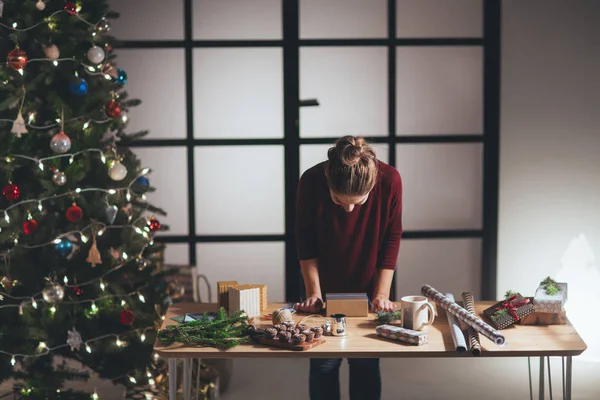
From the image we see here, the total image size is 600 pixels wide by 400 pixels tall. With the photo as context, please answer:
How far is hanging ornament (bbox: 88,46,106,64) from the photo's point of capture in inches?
143

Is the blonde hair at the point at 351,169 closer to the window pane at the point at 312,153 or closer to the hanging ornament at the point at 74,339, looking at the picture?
the hanging ornament at the point at 74,339

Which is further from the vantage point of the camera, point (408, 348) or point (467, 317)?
point (467, 317)

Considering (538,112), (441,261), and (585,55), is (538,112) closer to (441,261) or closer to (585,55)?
(585,55)

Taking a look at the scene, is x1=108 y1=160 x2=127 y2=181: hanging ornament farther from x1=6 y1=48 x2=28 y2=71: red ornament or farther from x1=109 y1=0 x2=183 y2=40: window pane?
x1=109 y1=0 x2=183 y2=40: window pane

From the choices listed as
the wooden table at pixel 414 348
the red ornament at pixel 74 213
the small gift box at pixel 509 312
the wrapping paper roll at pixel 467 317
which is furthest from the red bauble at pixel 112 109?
the small gift box at pixel 509 312

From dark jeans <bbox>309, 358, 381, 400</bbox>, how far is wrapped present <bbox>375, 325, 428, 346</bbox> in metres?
0.46

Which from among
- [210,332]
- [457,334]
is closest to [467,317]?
[457,334]

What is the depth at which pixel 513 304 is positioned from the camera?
9.12ft

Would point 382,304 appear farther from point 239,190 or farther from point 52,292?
point 239,190

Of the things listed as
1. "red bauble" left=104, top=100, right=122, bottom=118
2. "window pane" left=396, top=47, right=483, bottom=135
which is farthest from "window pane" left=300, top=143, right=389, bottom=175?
"red bauble" left=104, top=100, right=122, bottom=118

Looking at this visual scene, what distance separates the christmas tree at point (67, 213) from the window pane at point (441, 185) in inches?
69.5

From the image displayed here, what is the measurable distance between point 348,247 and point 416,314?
0.49 meters

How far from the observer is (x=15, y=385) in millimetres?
3764

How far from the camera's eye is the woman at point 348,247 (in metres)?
2.96
